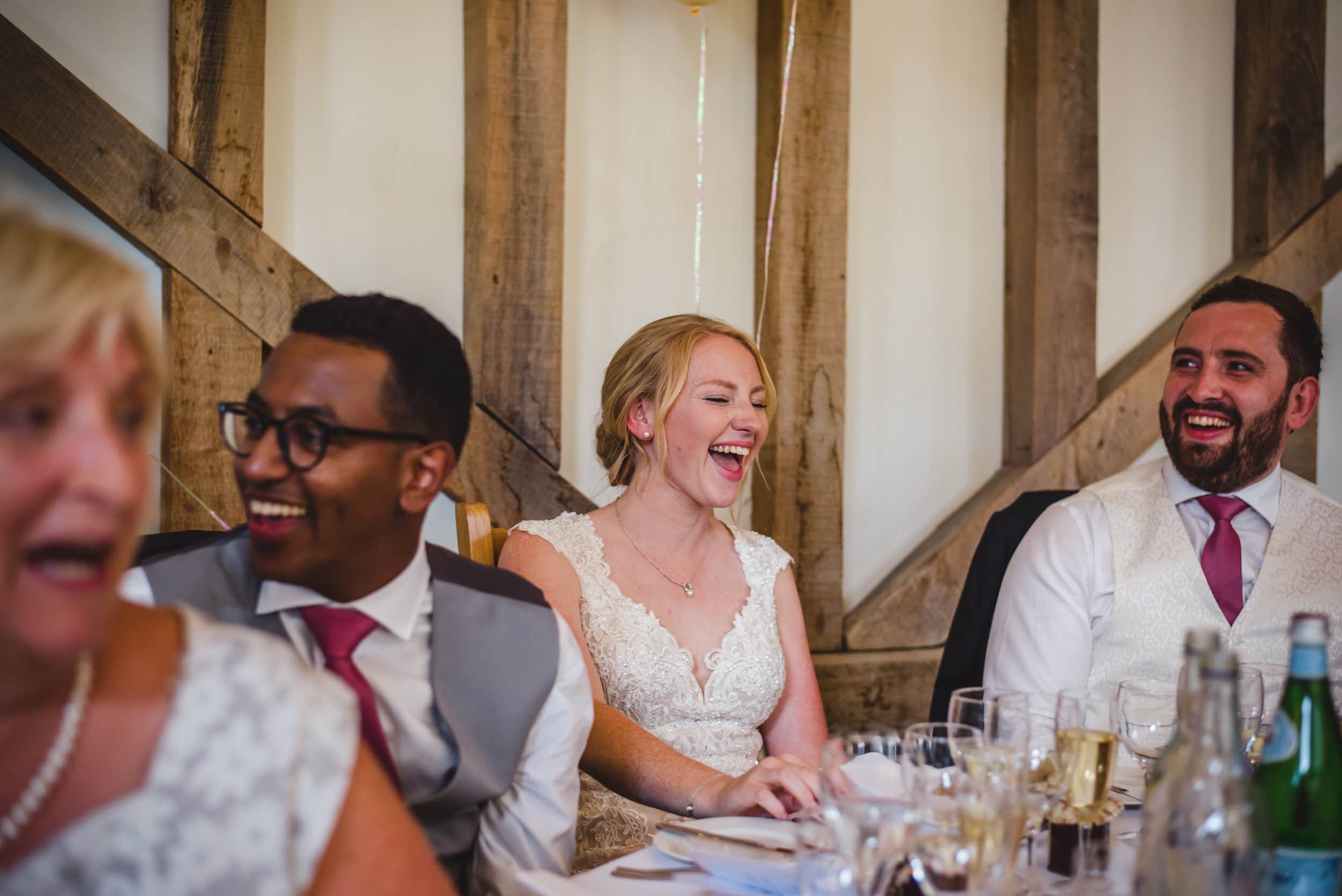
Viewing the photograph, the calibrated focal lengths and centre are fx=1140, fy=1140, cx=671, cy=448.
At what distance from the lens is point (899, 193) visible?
11.3 ft

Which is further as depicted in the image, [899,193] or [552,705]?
[899,193]

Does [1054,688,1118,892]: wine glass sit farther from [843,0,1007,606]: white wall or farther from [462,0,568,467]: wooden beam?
[843,0,1007,606]: white wall

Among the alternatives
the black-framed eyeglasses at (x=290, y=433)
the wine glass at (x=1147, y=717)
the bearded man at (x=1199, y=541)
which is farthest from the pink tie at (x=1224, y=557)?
the black-framed eyeglasses at (x=290, y=433)

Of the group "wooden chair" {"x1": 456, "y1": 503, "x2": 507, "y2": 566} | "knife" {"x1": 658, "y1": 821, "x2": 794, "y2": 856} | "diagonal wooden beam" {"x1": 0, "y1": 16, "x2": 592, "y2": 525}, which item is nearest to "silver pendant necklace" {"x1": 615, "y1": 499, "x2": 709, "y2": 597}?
"wooden chair" {"x1": 456, "y1": 503, "x2": 507, "y2": 566}

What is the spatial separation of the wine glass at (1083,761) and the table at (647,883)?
0.06 metres

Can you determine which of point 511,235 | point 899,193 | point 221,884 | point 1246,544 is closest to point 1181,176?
point 899,193

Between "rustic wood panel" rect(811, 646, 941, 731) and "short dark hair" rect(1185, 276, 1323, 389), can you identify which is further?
"rustic wood panel" rect(811, 646, 941, 731)

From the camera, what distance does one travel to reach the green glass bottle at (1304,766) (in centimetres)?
116

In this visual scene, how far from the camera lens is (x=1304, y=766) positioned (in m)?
1.19

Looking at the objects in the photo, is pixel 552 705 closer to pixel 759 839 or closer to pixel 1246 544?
pixel 759 839

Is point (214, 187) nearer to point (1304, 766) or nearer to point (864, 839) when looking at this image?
point (864, 839)

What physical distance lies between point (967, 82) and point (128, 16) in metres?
2.33

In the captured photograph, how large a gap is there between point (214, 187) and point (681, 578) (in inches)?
52.8

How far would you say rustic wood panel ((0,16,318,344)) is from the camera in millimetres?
2355
